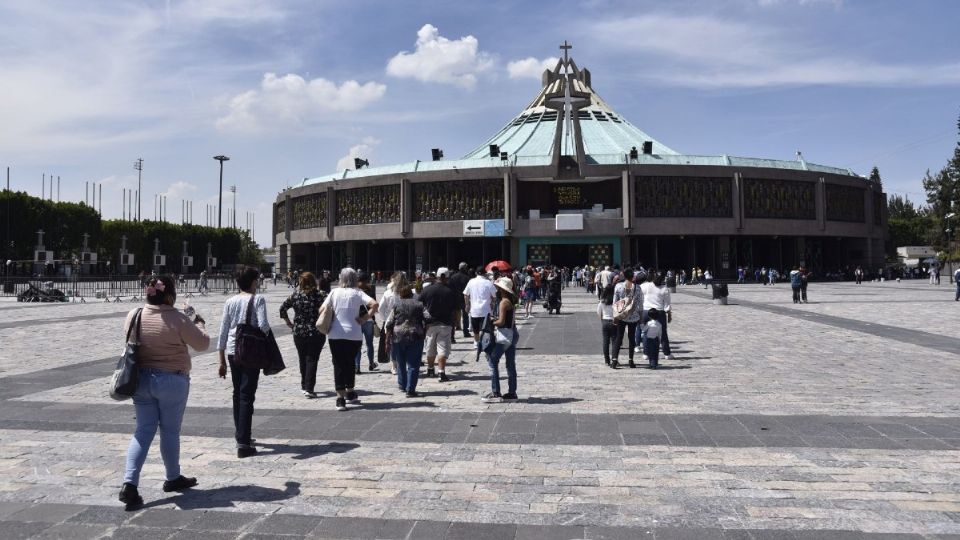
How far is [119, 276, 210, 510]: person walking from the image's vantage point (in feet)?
15.2

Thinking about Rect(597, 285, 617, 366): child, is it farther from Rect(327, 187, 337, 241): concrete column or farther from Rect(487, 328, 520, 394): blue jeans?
Rect(327, 187, 337, 241): concrete column

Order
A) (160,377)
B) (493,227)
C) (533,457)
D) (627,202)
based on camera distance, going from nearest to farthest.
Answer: (160,377) → (533,457) → (627,202) → (493,227)

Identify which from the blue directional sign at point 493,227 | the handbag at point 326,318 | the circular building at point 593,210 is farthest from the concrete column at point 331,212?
the handbag at point 326,318

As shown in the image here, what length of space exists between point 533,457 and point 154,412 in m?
3.01

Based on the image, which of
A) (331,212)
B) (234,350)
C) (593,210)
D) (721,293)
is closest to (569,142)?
(593,210)

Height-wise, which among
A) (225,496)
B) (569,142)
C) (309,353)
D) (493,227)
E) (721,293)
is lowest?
(225,496)

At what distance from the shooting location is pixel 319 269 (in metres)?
66.4

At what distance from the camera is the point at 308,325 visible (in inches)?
333

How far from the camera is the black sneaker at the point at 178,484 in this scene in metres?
4.85

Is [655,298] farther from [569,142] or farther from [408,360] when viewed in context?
[569,142]

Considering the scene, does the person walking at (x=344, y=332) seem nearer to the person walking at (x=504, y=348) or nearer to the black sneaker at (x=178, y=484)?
the person walking at (x=504, y=348)

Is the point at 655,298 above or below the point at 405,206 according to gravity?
below

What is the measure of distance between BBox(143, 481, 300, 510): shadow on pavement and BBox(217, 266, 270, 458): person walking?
2.89 ft

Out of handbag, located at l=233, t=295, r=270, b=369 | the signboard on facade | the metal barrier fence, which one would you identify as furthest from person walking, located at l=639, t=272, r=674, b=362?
the signboard on facade
